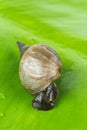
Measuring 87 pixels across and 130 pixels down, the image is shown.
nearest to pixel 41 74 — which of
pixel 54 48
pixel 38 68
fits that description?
pixel 38 68

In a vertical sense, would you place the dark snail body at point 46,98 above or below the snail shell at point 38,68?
below

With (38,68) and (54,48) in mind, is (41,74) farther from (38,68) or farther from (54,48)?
(54,48)

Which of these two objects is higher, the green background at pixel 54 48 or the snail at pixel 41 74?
the snail at pixel 41 74

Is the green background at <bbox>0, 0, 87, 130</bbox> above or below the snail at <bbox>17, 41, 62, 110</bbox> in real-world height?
below

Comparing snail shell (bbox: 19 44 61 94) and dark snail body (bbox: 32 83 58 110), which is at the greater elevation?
snail shell (bbox: 19 44 61 94)
